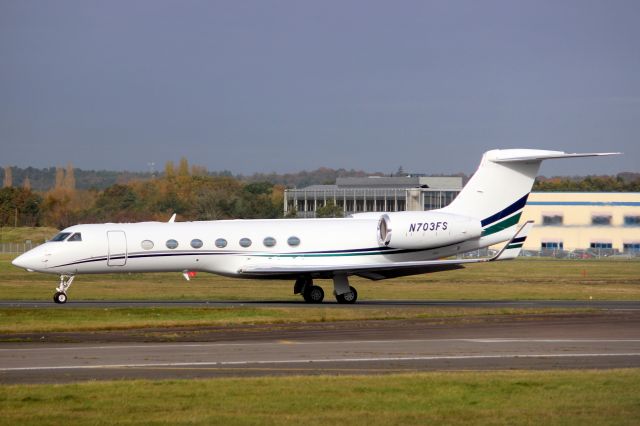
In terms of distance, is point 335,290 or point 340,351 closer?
point 340,351

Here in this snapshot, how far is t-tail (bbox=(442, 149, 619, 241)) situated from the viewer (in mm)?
31469

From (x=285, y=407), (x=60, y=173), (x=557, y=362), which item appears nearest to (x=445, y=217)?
(x=557, y=362)

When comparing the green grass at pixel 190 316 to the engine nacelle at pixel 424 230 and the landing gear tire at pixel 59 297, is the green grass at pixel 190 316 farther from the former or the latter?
the engine nacelle at pixel 424 230

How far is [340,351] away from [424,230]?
12.6m

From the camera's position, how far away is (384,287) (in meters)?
41.7

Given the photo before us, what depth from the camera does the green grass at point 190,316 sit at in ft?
75.6

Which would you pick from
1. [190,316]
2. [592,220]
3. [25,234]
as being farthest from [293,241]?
[25,234]

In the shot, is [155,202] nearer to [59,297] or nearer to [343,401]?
[59,297]

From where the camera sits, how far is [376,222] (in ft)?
103

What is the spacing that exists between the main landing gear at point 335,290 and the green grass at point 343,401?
15.5 m

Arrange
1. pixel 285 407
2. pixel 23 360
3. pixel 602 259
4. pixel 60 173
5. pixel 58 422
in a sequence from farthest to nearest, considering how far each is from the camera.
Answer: pixel 60 173, pixel 602 259, pixel 23 360, pixel 285 407, pixel 58 422

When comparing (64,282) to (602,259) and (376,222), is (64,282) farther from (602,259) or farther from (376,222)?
(602,259)

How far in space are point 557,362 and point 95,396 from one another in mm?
8214

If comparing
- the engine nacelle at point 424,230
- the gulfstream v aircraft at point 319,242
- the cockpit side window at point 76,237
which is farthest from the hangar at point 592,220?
the cockpit side window at point 76,237
